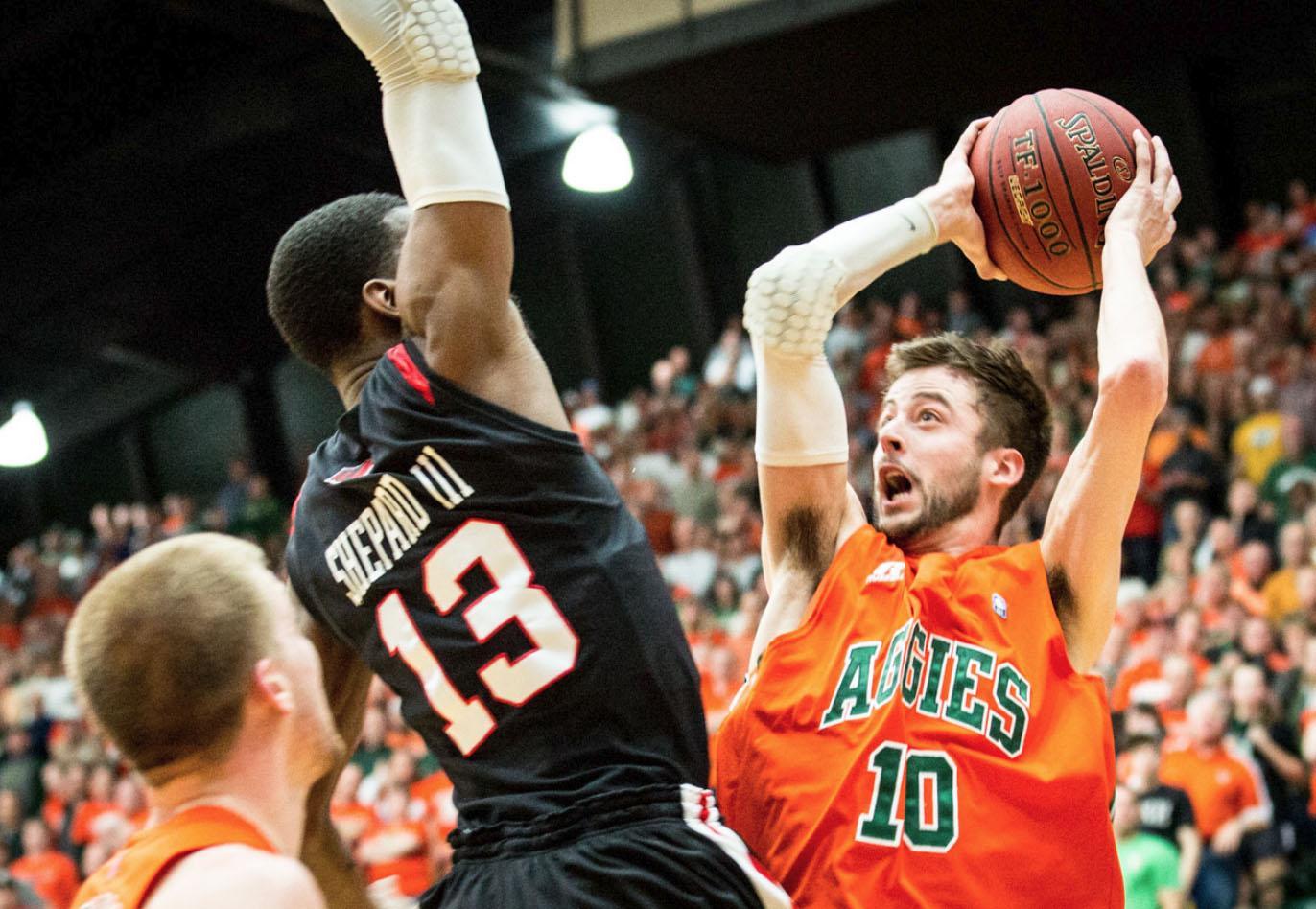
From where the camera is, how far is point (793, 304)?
2.72 m

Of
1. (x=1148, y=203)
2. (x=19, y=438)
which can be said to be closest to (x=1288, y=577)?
(x=1148, y=203)

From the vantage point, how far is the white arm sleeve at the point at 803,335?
273cm

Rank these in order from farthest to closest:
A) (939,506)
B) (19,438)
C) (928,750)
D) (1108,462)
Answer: (19,438)
(939,506)
(1108,462)
(928,750)

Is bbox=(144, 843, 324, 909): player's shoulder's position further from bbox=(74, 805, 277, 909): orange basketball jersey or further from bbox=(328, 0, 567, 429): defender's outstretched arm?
bbox=(328, 0, 567, 429): defender's outstretched arm

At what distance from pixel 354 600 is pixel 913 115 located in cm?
1223

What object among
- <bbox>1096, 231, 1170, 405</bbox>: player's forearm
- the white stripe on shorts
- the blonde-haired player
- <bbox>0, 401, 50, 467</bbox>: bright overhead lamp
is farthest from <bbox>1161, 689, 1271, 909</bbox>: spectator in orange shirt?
<bbox>0, 401, 50, 467</bbox>: bright overhead lamp

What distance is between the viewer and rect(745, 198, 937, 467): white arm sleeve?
273 cm

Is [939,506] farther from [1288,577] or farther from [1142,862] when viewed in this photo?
[1288,577]

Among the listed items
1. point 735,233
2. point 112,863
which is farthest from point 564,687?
point 735,233

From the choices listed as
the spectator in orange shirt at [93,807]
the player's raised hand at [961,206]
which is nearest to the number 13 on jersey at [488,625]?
the player's raised hand at [961,206]

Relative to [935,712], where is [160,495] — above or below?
above

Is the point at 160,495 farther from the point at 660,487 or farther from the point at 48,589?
the point at 660,487

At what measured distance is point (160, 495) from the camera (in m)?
21.1

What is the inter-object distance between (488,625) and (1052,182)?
1.46 metres
